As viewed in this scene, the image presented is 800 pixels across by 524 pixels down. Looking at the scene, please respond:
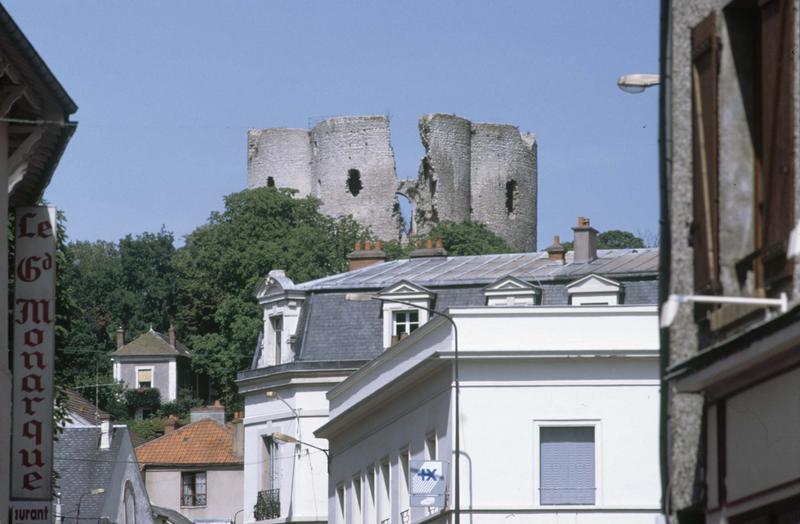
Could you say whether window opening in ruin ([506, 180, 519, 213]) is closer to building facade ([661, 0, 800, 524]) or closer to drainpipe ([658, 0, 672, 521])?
drainpipe ([658, 0, 672, 521])

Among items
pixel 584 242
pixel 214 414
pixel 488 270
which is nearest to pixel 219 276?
pixel 214 414

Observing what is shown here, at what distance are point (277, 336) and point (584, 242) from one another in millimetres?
8693

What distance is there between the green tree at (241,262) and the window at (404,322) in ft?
159

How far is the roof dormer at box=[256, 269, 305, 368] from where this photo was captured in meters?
49.3

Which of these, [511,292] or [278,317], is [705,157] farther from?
[278,317]

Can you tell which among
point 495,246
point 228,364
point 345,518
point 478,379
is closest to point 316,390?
point 345,518

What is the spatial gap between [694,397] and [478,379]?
20.1 meters

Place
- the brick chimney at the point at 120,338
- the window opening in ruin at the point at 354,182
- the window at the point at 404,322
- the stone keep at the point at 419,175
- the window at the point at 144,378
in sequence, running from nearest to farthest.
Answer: the window at the point at 404,322 → the stone keep at the point at 419,175 → the window opening in ruin at the point at 354,182 → the window at the point at 144,378 → the brick chimney at the point at 120,338

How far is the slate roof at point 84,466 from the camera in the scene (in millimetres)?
52656

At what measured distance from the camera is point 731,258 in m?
12.1

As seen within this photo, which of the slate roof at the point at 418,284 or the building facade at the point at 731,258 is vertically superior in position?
the slate roof at the point at 418,284

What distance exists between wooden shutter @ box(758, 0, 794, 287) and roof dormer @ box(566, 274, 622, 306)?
95.6 feet

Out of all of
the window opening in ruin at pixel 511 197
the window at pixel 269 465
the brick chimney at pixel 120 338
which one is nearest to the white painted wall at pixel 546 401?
the window at pixel 269 465

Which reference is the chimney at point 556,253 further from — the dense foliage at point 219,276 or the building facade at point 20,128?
the dense foliage at point 219,276
